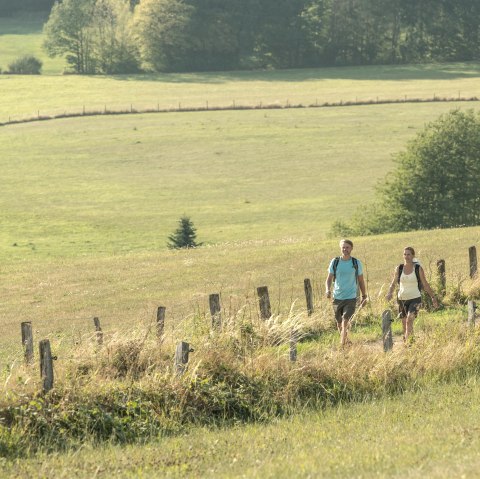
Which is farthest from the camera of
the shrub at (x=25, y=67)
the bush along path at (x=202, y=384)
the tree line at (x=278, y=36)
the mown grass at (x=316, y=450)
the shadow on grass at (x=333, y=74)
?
the shrub at (x=25, y=67)

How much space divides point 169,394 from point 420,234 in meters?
31.9

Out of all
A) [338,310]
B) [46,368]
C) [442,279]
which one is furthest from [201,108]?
[46,368]

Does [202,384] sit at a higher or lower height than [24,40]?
lower

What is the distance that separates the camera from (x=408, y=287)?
61.9ft

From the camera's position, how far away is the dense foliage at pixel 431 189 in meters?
58.8

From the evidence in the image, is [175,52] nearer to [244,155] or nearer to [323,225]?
[244,155]

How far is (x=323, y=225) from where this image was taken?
6156 centimetres

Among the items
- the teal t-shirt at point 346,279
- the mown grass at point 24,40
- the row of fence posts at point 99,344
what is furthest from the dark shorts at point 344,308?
the mown grass at point 24,40

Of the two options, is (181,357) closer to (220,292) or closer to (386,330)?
(386,330)

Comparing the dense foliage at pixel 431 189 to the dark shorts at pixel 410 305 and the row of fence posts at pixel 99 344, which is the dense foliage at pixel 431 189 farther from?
the row of fence posts at pixel 99 344

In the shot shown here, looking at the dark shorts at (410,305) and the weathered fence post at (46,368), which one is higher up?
the weathered fence post at (46,368)

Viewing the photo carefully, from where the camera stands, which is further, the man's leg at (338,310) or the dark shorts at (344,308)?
the man's leg at (338,310)

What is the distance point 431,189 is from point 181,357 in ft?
155

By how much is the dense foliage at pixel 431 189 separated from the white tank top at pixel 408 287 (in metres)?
38.7
